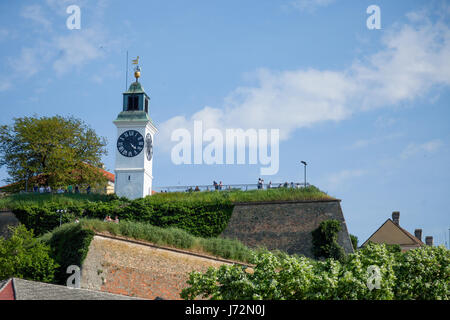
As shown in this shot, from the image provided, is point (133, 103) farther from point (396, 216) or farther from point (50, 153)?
point (396, 216)

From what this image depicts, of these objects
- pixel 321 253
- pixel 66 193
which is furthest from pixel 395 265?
pixel 66 193

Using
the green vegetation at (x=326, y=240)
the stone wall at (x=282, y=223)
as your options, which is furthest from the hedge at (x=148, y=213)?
the green vegetation at (x=326, y=240)

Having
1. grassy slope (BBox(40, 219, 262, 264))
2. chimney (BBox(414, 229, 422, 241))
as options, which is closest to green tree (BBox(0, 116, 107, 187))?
grassy slope (BBox(40, 219, 262, 264))

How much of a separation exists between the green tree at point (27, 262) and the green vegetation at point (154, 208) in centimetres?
986

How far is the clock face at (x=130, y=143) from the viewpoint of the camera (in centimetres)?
5350

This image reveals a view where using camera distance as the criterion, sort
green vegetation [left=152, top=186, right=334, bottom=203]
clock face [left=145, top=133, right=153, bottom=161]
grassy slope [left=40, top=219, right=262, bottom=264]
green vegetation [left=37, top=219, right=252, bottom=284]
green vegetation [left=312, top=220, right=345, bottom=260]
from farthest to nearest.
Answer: clock face [left=145, top=133, right=153, bottom=161], green vegetation [left=152, top=186, right=334, bottom=203], green vegetation [left=312, top=220, right=345, bottom=260], grassy slope [left=40, top=219, right=262, bottom=264], green vegetation [left=37, top=219, right=252, bottom=284]

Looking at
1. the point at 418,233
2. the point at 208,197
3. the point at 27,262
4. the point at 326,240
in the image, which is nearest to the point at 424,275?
the point at 326,240

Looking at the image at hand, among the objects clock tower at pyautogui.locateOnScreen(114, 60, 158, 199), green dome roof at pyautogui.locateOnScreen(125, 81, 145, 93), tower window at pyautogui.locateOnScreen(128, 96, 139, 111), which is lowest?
clock tower at pyautogui.locateOnScreen(114, 60, 158, 199)

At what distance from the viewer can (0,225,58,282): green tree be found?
117ft

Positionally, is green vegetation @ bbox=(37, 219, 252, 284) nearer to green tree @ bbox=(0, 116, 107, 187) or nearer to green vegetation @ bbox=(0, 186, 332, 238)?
green vegetation @ bbox=(0, 186, 332, 238)

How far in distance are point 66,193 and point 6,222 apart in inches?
189

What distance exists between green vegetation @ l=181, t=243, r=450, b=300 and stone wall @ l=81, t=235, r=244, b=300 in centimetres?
Result: 837

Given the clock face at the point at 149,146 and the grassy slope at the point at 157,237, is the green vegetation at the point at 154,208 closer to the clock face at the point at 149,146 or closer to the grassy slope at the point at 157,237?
the clock face at the point at 149,146

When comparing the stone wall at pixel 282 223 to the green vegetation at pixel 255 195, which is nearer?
the stone wall at pixel 282 223
